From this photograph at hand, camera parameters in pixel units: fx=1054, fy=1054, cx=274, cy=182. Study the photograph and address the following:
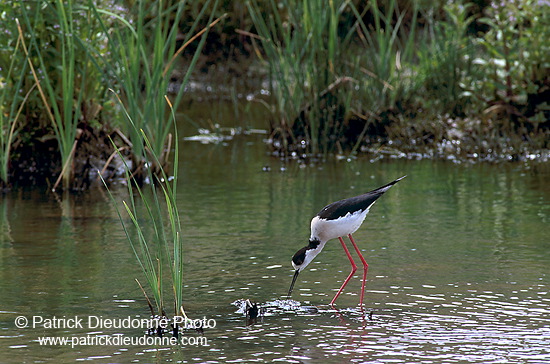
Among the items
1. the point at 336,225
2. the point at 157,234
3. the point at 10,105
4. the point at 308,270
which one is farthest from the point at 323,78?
the point at 157,234

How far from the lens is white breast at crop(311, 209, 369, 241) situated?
570cm

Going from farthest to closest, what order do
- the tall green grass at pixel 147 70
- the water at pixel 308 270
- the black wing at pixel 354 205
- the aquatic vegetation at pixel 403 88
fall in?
the aquatic vegetation at pixel 403 88 < the tall green grass at pixel 147 70 < the black wing at pixel 354 205 < the water at pixel 308 270

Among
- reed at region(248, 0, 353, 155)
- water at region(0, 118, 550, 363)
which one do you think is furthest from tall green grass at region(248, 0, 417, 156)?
water at region(0, 118, 550, 363)

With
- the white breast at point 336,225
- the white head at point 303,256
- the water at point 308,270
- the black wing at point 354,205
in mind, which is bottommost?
the water at point 308,270

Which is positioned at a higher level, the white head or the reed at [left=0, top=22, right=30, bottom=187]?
the reed at [left=0, top=22, right=30, bottom=187]

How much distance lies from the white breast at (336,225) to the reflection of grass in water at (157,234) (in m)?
0.78

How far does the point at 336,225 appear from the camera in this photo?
5.72 metres

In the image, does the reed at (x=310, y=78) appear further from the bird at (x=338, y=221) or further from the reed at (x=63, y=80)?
the bird at (x=338, y=221)

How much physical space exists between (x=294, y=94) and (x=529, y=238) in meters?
4.40

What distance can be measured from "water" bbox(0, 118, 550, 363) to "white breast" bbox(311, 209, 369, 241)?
327mm

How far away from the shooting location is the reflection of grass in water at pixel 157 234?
189 inches

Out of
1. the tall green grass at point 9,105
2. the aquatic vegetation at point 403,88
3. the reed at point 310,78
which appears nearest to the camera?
the tall green grass at point 9,105

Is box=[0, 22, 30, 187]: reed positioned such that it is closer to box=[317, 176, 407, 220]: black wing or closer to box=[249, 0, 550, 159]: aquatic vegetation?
box=[249, 0, 550, 159]: aquatic vegetation

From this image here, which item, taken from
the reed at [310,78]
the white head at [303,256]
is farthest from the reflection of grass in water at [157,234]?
the reed at [310,78]
